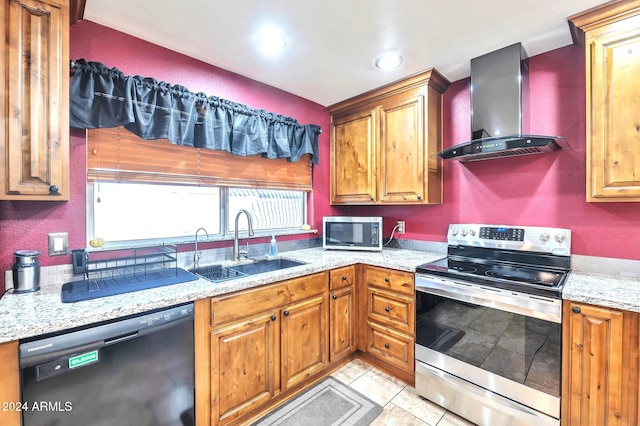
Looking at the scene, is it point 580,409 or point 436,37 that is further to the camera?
point 436,37

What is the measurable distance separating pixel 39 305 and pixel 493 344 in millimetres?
2352

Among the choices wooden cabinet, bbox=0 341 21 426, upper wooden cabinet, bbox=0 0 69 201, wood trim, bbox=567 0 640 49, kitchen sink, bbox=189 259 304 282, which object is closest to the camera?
wooden cabinet, bbox=0 341 21 426

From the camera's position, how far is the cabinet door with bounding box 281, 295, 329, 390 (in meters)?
1.91

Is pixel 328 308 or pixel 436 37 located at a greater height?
pixel 436 37

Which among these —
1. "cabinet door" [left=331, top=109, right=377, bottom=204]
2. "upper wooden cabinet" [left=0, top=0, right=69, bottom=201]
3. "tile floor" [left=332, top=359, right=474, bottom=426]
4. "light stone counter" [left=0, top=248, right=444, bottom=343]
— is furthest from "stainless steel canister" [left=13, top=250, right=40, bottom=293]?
"cabinet door" [left=331, top=109, right=377, bottom=204]

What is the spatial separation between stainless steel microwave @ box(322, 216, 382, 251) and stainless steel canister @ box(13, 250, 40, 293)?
80.1 inches

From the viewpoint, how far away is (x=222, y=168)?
7.46ft

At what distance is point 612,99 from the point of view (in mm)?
1577

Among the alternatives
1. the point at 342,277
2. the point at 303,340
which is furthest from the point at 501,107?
the point at 303,340

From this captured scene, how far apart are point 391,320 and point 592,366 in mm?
1133

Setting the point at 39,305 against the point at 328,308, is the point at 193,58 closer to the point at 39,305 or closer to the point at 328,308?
the point at 39,305

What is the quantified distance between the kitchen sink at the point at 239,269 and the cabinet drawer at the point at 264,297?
20cm

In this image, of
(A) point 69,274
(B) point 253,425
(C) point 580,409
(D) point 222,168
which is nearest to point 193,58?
(D) point 222,168

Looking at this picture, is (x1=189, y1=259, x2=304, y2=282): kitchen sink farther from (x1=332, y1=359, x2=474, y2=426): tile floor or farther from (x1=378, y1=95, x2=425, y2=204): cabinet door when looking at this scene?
(x1=378, y1=95, x2=425, y2=204): cabinet door
